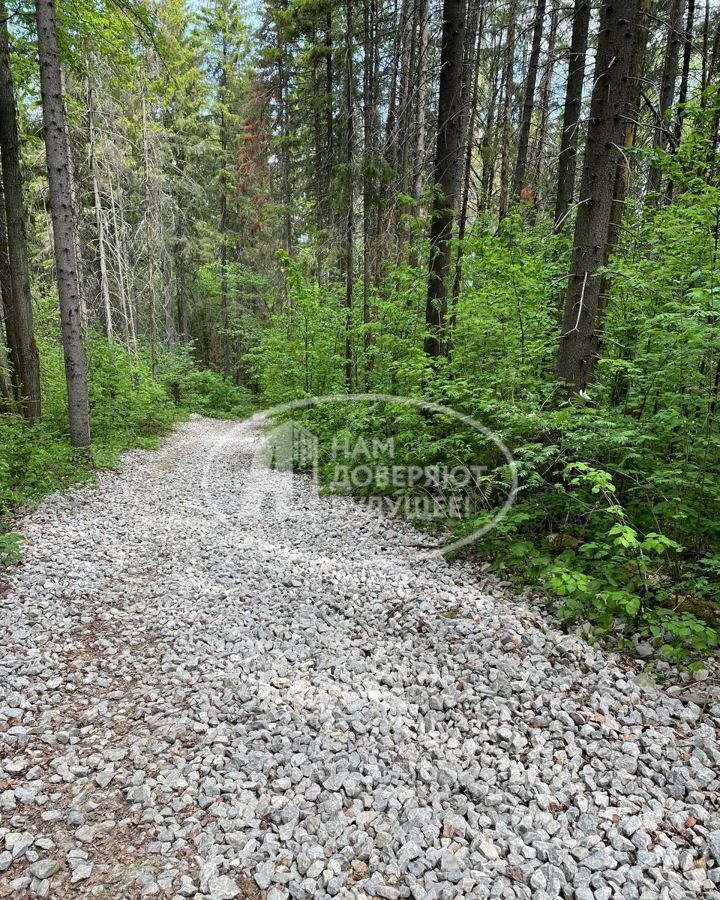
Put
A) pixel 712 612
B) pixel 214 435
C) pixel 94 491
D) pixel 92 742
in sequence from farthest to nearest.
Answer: pixel 214 435
pixel 94 491
pixel 712 612
pixel 92 742

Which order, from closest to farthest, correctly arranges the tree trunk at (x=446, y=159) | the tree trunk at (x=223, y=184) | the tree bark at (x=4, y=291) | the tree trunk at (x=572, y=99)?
the tree trunk at (x=446, y=159) → the tree trunk at (x=572, y=99) → the tree bark at (x=4, y=291) → the tree trunk at (x=223, y=184)

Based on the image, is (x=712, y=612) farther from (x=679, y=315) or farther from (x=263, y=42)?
(x=263, y=42)

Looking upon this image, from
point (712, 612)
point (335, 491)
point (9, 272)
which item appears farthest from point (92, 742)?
point (9, 272)

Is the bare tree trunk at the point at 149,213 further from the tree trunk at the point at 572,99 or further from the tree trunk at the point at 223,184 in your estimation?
the tree trunk at the point at 572,99

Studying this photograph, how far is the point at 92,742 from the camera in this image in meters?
3.21

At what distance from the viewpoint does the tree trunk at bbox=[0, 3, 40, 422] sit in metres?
8.83

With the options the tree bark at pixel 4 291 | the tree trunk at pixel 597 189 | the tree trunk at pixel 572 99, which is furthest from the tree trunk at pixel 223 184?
the tree trunk at pixel 597 189

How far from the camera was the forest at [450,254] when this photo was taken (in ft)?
13.8

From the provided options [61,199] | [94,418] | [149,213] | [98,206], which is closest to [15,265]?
[61,199]

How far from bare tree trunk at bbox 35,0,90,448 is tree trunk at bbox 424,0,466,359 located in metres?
6.19

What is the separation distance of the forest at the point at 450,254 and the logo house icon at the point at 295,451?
0.55 m

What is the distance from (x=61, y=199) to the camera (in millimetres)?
8125

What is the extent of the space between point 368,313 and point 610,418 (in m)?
7.46

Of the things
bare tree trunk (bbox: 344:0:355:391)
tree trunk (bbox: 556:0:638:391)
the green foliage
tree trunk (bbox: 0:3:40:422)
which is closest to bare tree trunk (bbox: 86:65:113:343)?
the green foliage
